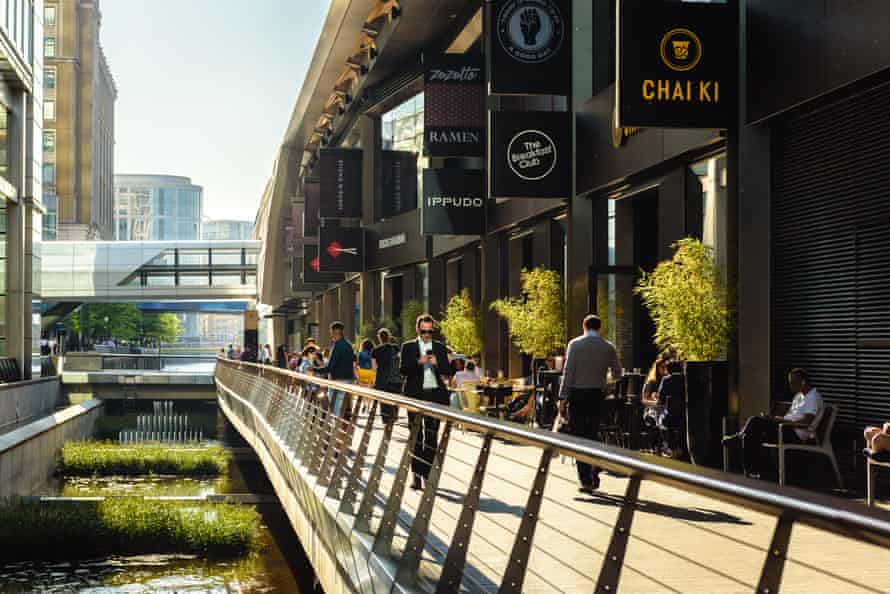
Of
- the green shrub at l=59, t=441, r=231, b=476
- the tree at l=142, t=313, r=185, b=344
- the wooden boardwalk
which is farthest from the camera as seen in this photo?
the tree at l=142, t=313, r=185, b=344

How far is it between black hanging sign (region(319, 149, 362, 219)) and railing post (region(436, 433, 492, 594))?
3810cm

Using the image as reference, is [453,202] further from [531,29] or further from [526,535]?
[526,535]

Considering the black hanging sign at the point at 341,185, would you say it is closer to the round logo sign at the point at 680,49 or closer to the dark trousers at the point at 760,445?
the round logo sign at the point at 680,49

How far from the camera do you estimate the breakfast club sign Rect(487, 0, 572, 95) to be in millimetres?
20016

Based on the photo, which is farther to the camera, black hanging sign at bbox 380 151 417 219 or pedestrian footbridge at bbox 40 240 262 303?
pedestrian footbridge at bbox 40 240 262 303

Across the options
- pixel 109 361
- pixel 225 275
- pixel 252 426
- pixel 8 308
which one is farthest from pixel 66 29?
pixel 252 426

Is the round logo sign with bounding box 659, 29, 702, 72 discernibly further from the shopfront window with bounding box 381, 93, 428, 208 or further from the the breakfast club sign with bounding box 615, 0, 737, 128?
the shopfront window with bounding box 381, 93, 428, 208

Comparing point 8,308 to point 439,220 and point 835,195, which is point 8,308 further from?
point 835,195

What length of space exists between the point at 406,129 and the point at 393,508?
1294 inches

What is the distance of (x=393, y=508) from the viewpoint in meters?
7.53

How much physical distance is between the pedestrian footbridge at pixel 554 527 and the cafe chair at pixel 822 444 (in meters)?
1.28

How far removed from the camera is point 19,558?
2081cm

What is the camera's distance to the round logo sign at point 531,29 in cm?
2016

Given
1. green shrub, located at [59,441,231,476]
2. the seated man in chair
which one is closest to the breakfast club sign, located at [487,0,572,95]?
the seated man in chair
